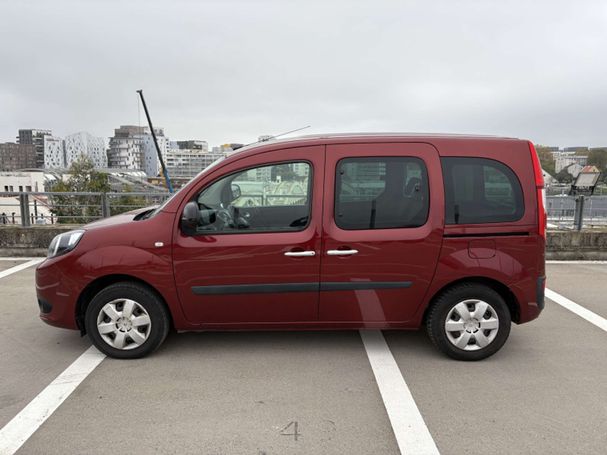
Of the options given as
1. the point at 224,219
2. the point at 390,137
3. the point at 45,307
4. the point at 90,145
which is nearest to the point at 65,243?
the point at 45,307

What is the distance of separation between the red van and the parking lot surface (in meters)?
0.37

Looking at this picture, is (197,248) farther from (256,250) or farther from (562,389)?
(562,389)

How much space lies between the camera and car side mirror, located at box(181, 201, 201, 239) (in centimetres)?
341

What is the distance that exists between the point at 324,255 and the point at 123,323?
1774 millimetres

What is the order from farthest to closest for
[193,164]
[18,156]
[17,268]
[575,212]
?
[18,156], [193,164], [575,212], [17,268]

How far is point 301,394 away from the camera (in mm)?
3164

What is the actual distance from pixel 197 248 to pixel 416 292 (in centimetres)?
183

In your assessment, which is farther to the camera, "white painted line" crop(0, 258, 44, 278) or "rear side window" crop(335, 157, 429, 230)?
"white painted line" crop(0, 258, 44, 278)

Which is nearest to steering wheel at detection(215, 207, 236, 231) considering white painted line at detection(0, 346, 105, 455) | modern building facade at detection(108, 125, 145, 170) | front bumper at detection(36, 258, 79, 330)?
front bumper at detection(36, 258, 79, 330)

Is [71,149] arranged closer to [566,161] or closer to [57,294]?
[566,161]

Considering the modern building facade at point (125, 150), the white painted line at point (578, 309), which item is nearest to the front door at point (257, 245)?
the white painted line at point (578, 309)

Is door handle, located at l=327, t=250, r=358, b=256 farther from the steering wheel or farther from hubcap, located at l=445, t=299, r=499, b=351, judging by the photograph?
hubcap, located at l=445, t=299, r=499, b=351

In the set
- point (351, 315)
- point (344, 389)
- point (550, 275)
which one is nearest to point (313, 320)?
point (351, 315)

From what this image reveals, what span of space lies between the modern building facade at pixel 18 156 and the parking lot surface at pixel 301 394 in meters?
132
